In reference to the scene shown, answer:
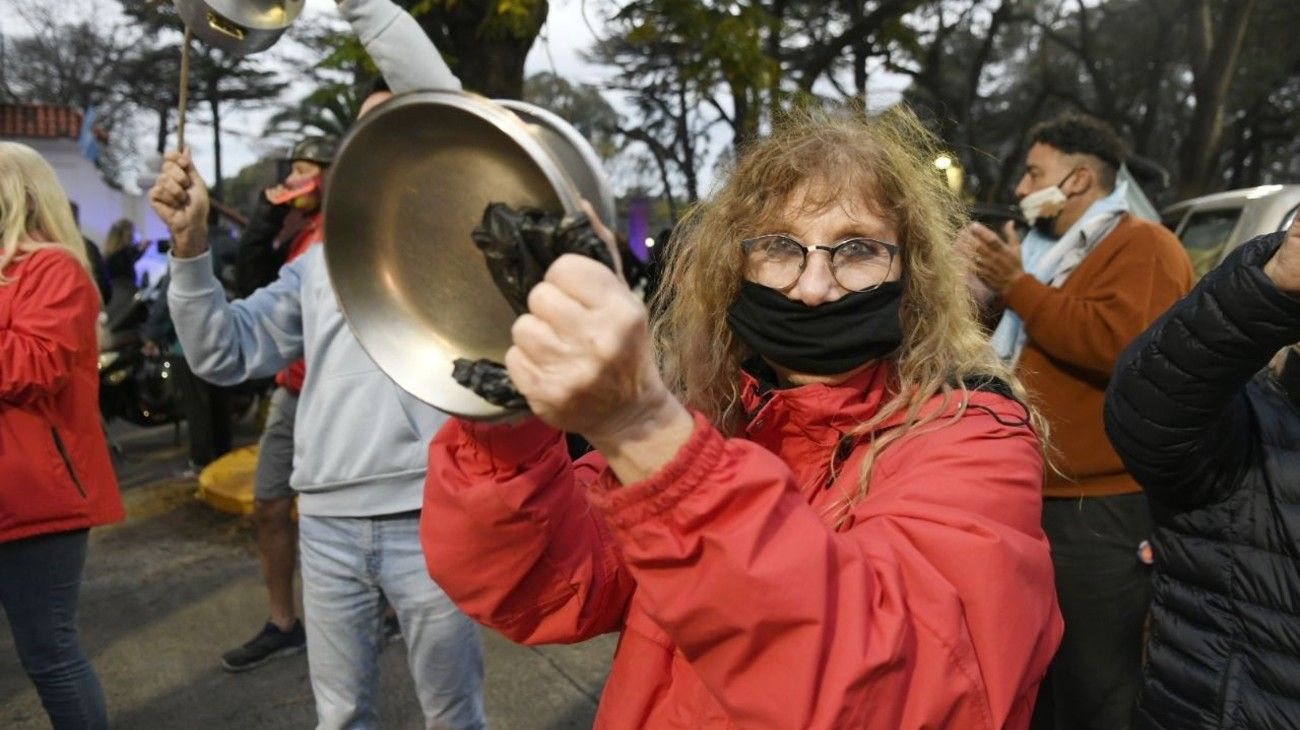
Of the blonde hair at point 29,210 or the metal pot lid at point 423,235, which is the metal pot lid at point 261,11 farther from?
the blonde hair at point 29,210

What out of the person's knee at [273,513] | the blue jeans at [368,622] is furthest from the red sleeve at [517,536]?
the person's knee at [273,513]

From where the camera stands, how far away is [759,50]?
256 inches

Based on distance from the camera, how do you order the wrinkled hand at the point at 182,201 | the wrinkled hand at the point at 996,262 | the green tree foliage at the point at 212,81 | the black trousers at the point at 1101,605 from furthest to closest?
the green tree foliage at the point at 212,81 < the wrinkled hand at the point at 996,262 < the black trousers at the point at 1101,605 < the wrinkled hand at the point at 182,201

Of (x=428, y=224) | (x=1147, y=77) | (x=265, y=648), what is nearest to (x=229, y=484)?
(x=265, y=648)

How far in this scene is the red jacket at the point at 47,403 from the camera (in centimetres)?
263

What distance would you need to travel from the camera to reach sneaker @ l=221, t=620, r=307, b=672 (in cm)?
408

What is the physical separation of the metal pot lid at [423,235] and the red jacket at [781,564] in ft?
0.50

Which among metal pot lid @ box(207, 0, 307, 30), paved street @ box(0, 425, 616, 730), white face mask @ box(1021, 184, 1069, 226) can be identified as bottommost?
paved street @ box(0, 425, 616, 730)

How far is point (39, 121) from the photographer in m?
23.1

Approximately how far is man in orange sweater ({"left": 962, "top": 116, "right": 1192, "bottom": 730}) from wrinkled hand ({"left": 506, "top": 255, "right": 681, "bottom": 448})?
6.97ft

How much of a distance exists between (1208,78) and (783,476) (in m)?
15.2

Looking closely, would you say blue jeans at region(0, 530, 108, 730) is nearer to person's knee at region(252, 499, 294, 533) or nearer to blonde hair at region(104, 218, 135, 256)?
person's knee at region(252, 499, 294, 533)

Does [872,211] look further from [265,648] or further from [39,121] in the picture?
[39,121]

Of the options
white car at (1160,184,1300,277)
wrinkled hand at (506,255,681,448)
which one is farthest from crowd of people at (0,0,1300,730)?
white car at (1160,184,1300,277)
